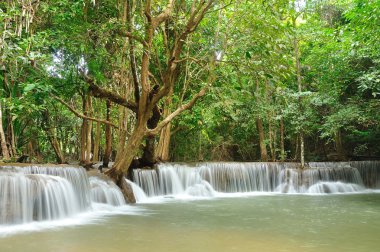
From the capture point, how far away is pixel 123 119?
10766 millimetres

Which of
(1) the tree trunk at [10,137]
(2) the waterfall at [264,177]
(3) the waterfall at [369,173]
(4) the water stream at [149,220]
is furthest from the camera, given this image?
(3) the waterfall at [369,173]

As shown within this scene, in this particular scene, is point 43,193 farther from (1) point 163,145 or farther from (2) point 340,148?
(2) point 340,148

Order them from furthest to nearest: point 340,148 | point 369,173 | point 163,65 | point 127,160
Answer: point 340,148 < point 369,173 < point 163,65 < point 127,160

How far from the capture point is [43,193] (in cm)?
691

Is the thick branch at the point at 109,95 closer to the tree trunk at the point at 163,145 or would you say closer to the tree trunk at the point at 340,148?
the tree trunk at the point at 163,145

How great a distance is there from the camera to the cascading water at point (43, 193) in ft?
20.7

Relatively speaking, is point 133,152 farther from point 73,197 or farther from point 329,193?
point 329,193

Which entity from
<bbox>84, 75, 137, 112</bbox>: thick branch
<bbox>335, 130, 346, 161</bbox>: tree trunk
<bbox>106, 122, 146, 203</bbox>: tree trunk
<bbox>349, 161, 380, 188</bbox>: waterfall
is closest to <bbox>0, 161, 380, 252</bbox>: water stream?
<bbox>106, 122, 146, 203</bbox>: tree trunk

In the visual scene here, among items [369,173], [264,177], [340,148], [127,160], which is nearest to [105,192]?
[127,160]

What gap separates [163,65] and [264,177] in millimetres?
5829

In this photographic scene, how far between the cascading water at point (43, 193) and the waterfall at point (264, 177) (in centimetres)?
448

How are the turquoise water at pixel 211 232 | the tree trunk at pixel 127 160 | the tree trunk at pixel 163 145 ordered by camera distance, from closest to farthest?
the turquoise water at pixel 211 232 → the tree trunk at pixel 127 160 → the tree trunk at pixel 163 145

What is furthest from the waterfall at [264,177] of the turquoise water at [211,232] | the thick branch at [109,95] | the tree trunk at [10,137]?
the tree trunk at [10,137]

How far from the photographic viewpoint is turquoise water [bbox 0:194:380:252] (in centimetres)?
502
